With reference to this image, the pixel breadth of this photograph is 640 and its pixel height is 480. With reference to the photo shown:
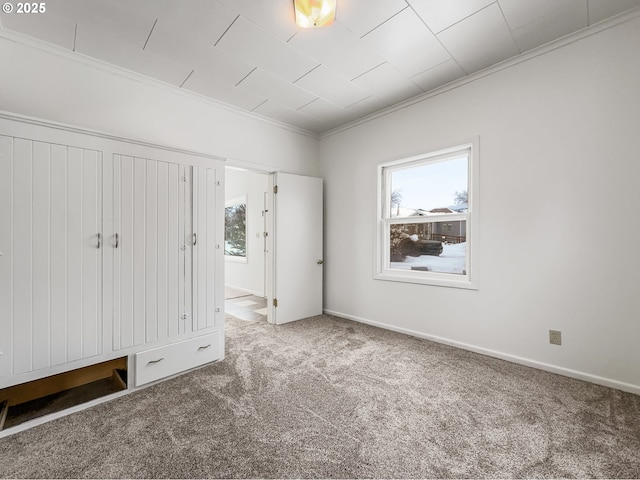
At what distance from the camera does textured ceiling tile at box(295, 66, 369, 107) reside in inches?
108

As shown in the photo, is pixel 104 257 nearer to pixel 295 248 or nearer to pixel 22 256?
pixel 22 256

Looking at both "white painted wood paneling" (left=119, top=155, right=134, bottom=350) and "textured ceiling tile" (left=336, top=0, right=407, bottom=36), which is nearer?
"textured ceiling tile" (left=336, top=0, right=407, bottom=36)

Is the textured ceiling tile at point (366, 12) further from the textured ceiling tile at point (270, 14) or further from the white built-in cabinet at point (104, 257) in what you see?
the white built-in cabinet at point (104, 257)

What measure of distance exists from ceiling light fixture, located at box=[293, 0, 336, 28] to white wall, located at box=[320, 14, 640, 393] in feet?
5.30

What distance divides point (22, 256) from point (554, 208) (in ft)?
12.2

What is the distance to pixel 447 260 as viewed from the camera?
3104mm

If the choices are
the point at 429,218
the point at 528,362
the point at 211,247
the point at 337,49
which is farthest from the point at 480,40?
the point at 211,247

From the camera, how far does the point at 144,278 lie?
2219mm

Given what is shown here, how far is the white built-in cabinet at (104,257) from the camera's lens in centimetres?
174

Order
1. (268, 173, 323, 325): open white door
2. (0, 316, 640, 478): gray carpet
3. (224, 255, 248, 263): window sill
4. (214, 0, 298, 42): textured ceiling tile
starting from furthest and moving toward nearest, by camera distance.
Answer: (224, 255, 248, 263): window sill < (268, 173, 323, 325): open white door < (214, 0, 298, 42): textured ceiling tile < (0, 316, 640, 478): gray carpet

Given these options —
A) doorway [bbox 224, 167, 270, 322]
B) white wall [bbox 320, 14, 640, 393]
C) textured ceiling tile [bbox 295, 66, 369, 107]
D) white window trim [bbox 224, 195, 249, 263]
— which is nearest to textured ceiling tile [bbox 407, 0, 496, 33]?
white wall [bbox 320, 14, 640, 393]

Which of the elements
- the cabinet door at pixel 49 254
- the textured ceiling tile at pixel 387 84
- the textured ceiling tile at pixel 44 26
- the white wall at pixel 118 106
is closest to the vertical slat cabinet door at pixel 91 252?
the cabinet door at pixel 49 254

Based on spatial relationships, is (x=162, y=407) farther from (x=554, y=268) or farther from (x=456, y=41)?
(x=456, y=41)

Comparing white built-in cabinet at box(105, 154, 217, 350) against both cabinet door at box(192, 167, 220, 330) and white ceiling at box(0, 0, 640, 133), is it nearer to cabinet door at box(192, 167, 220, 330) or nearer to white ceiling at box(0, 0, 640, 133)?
cabinet door at box(192, 167, 220, 330)
